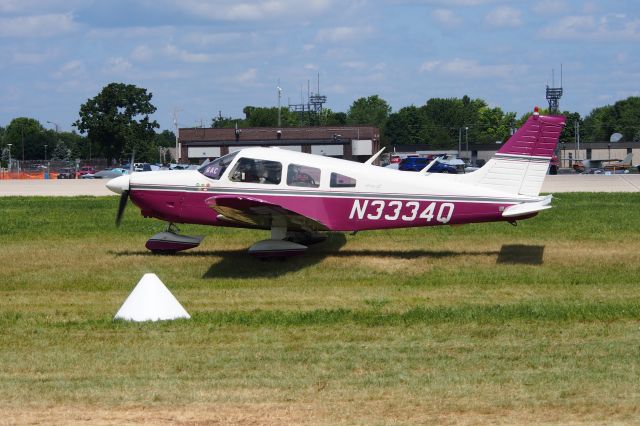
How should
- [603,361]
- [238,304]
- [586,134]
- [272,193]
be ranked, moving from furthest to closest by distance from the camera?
[586,134], [272,193], [238,304], [603,361]

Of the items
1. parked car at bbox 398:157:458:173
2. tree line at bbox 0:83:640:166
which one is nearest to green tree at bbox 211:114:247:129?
tree line at bbox 0:83:640:166

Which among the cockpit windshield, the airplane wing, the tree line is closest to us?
the airplane wing

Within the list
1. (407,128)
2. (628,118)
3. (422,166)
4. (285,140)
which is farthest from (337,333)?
(628,118)

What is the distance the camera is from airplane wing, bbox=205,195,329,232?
13195 millimetres

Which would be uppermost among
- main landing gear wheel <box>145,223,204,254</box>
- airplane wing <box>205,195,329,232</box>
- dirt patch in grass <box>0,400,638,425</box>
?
airplane wing <box>205,195,329,232</box>

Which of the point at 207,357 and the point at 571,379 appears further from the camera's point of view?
the point at 207,357

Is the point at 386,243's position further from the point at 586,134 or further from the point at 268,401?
the point at 586,134

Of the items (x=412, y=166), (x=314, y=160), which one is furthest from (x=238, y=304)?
(x=412, y=166)

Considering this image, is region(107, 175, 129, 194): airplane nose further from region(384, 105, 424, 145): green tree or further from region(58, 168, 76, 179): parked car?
region(384, 105, 424, 145): green tree

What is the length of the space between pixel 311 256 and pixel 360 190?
1.51 m

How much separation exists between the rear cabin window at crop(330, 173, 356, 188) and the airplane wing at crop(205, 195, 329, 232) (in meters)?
0.68

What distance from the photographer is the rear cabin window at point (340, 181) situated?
14922 millimetres

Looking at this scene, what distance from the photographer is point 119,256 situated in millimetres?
15812

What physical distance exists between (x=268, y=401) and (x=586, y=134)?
522 feet
